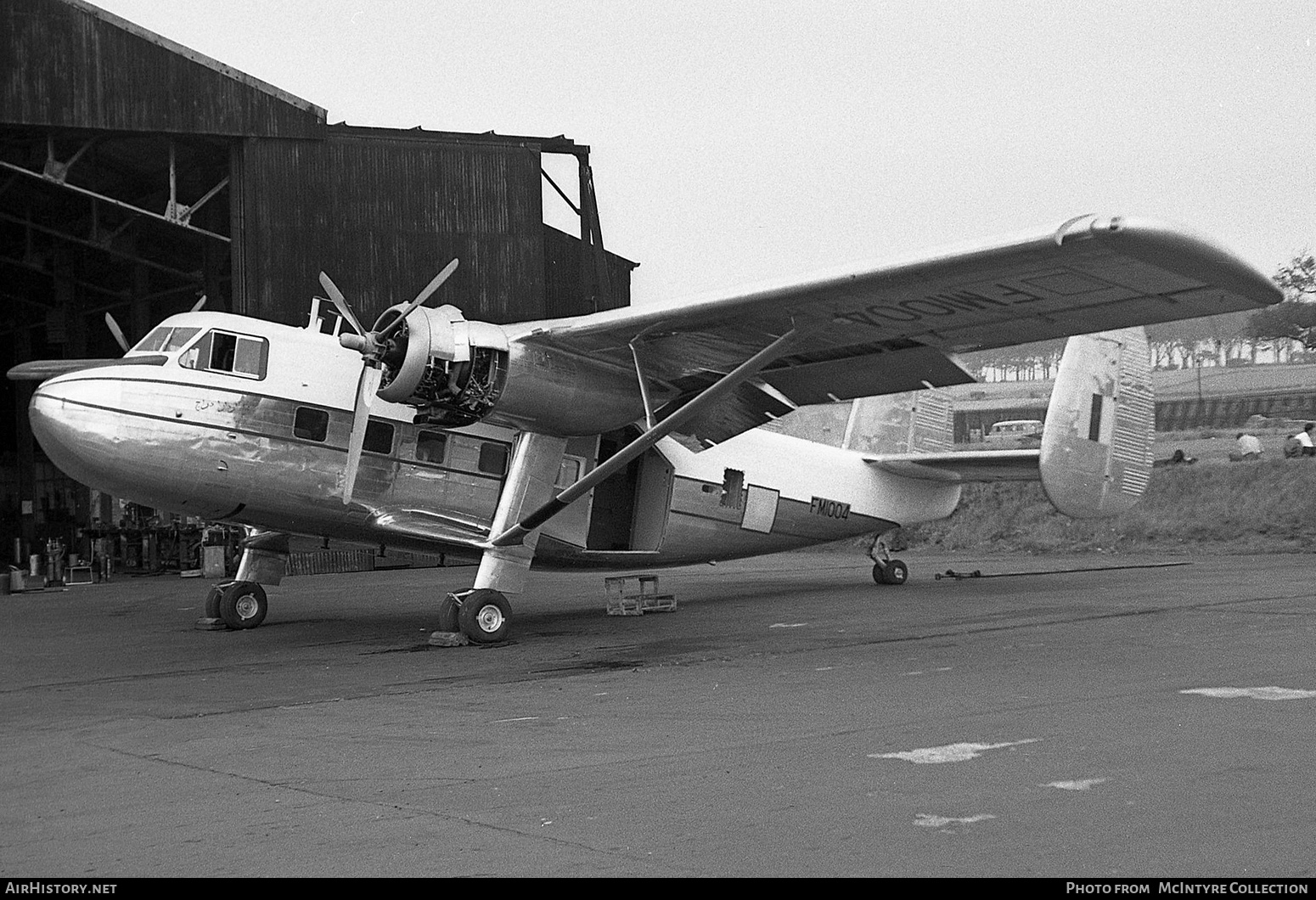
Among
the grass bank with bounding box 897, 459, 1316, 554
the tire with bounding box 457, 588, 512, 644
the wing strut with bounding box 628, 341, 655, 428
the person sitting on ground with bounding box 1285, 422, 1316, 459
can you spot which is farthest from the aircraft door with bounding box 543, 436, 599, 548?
the person sitting on ground with bounding box 1285, 422, 1316, 459

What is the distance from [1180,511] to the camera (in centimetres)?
3406

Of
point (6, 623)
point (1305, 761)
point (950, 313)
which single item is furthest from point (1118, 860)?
point (6, 623)

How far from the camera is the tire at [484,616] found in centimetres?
1416

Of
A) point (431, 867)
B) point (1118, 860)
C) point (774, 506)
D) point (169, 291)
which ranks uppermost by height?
point (169, 291)

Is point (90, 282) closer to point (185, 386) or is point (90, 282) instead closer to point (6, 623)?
point (6, 623)

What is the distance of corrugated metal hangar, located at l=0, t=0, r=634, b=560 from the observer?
2634cm

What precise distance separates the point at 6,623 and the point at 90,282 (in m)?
26.9

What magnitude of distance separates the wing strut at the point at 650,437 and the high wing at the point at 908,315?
0.16 metres

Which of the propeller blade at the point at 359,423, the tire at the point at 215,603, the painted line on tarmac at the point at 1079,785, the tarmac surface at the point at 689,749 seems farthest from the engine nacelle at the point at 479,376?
the painted line on tarmac at the point at 1079,785

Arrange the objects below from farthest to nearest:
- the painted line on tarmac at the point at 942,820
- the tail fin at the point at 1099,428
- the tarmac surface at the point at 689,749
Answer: the tail fin at the point at 1099,428, the painted line on tarmac at the point at 942,820, the tarmac surface at the point at 689,749

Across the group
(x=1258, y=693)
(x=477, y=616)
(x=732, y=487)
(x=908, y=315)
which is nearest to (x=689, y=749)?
(x=1258, y=693)

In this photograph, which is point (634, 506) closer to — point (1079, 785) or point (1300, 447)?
point (1079, 785)

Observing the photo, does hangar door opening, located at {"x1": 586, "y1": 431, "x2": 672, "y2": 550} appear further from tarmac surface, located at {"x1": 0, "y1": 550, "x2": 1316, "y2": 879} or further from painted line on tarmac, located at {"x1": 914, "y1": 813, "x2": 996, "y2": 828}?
painted line on tarmac, located at {"x1": 914, "y1": 813, "x2": 996, "y2": 828}

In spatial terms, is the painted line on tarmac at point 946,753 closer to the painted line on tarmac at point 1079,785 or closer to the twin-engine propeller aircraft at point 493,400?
the painted line on tarmac at point 1079,785
